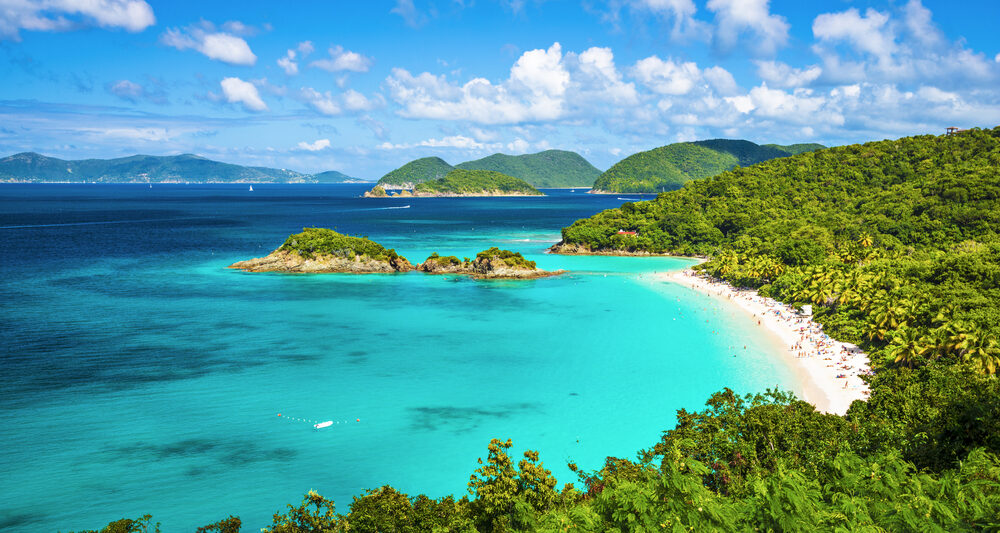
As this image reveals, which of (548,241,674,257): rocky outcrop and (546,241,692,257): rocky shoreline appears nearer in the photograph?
(546,241,692,257): rocky shoreline

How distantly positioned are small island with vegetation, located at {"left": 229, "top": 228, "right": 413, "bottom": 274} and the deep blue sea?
8.33m

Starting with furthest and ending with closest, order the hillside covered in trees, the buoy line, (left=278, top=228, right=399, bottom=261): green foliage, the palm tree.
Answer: (left=278, top=228, right=399, bottom=261): green foliage, the palm tree, the buoy line, the hillside covered in trees

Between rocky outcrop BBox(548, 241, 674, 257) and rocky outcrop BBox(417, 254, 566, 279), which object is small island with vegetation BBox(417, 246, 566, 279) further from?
rocky outcrop BBox(548, 241, 674, 257)

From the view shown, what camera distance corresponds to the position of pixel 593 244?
128375 millimetres

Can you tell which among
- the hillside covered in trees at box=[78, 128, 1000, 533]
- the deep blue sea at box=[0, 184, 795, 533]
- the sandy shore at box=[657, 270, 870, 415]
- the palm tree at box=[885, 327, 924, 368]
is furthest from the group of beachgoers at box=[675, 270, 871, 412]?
the deep blue sea at box=[0, 184, 795, 533]

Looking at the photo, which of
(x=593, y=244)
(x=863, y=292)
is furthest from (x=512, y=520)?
(x=593, y=244)

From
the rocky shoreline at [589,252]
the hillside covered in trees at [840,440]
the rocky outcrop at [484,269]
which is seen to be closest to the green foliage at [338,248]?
the rocky outcrop at [484,269]

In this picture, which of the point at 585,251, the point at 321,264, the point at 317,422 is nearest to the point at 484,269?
the point at 321,264

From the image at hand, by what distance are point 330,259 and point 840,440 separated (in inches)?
3538

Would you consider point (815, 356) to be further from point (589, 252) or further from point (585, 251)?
point (585, 251)

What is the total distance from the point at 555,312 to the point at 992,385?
153ft

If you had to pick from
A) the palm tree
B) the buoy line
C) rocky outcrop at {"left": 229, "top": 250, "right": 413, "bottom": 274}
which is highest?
the palm tree

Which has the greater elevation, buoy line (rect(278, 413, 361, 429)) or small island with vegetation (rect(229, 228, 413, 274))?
small island with vegetation (rect(229, 228, 413, 274))

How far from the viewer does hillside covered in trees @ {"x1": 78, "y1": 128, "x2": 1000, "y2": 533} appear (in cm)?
1711
